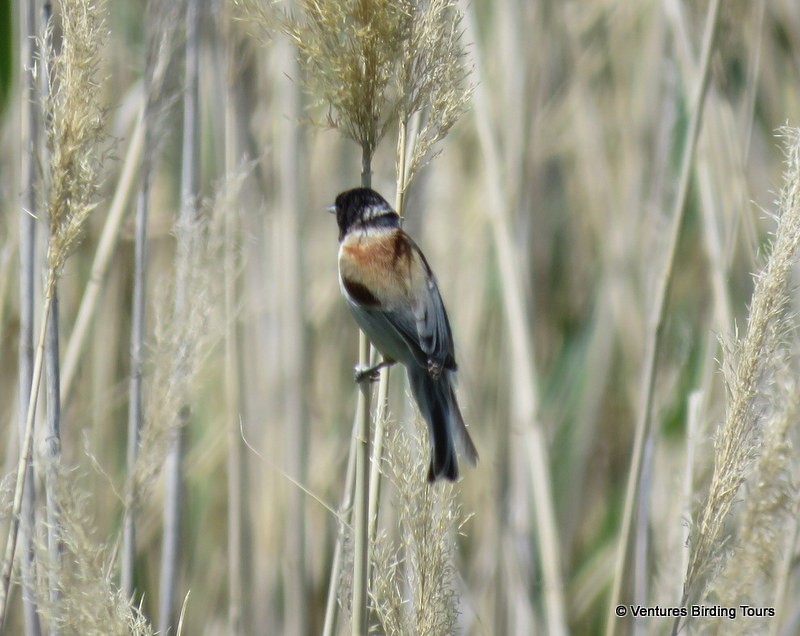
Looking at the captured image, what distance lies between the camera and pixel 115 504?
7.95 feet

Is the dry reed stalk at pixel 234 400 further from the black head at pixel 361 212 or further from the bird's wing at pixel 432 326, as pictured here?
the bird's wing at pixel 432 326

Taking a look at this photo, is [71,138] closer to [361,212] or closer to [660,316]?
[361,212]

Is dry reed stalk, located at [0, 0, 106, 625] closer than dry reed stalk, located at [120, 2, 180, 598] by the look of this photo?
Yes

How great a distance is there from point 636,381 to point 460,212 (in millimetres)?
727

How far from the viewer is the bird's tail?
147 cm

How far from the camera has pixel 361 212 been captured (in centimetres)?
175

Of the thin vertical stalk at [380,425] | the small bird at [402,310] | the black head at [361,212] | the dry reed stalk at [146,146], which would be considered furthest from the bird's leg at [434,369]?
the dry reed stalk at [146,146]

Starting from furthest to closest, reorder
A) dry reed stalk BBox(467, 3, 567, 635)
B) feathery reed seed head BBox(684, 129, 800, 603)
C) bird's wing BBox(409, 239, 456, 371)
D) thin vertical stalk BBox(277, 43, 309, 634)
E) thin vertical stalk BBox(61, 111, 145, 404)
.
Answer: thin vertical stalk BBox(277, 43, 309, 634) → dry reed stalk BBox(467, 3, 567, 635) → thin vertical stalk BBox(61, 111, 145, 404) → bird's wing BBox(409, 239, 456, 371) → feathery reed seed head BBox(684, 129, 800, 603)

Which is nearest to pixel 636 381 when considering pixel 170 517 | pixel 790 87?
pixel 790 87

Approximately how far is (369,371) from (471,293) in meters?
1.35


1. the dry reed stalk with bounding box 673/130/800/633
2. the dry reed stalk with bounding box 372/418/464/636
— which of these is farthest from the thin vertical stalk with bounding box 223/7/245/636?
the dry reed stalk with bounding box 673/130/800/633

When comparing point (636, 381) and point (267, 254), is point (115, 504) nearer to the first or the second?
point (267, 254)

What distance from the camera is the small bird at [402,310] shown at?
151 centimetres

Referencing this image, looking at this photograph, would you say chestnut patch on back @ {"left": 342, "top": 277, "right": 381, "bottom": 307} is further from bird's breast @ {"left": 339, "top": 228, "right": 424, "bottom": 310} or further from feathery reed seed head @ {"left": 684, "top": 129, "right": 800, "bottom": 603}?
feathery reed seed head @ {"left": 684, "top": 129, "right": 800, "bottom": 603}
